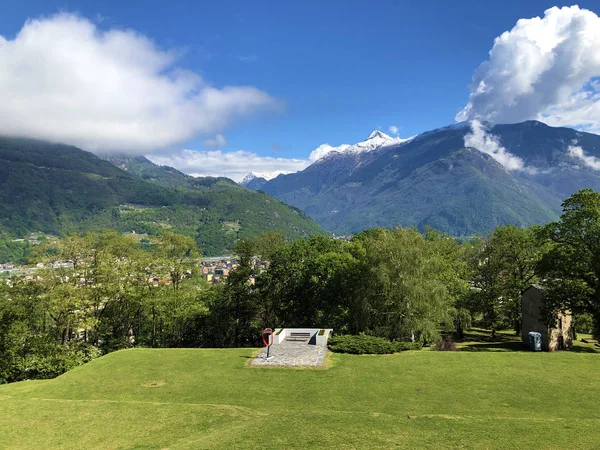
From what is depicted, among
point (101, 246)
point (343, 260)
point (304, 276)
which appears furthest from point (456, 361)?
point (101, 246)

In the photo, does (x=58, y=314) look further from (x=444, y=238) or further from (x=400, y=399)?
(x=444, y=238)

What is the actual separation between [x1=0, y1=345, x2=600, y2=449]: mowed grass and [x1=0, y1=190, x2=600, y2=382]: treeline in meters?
7.26

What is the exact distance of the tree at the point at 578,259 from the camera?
27656mm

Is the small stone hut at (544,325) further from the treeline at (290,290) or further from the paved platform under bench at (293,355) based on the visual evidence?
the paved platform under bench at (293,355)

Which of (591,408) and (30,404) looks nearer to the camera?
(591,408)

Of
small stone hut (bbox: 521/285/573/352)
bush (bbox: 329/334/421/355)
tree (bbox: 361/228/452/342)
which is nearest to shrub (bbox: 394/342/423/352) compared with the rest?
bush (bbox: 329/334/421/355)

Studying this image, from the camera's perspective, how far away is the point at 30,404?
20.3m

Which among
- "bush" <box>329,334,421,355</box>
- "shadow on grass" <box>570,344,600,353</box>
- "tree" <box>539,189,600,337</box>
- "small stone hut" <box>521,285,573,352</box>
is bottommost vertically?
"bush" <box>329,334,421,355</box>

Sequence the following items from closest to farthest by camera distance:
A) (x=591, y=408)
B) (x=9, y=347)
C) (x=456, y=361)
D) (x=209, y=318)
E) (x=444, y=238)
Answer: (x=591, y=408), (x=456, y=361), (x=9, y=347), (x=209, y=318), (x=444, y=238)

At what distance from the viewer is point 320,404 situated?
1872cm

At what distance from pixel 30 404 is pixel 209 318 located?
1064 inches

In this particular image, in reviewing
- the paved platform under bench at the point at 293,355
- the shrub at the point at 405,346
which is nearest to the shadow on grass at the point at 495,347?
the shrub at the point at 405,346

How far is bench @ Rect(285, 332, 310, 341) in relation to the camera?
112ft

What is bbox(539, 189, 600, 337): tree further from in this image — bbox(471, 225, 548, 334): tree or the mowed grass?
bbox(471, 225, 548, 334): tree
